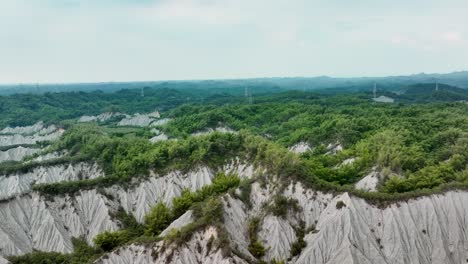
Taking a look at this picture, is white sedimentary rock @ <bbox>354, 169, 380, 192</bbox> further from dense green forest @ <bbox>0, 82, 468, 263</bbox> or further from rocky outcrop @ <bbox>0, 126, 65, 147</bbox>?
A: rocky outcrop @ <bbox>0, 126, 65, 147</bbox>

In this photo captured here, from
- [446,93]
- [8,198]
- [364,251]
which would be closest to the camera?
[364,251]

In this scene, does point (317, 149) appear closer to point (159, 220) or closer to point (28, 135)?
point (159, 220)

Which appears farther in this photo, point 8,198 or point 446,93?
point 446,93

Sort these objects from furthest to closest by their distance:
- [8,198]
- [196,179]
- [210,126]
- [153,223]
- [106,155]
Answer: [210,126]
[106,155]
[196,179]
[8,198]
[153,223]

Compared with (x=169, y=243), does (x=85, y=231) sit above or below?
below

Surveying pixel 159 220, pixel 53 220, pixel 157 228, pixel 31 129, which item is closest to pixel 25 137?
pixel 31 129

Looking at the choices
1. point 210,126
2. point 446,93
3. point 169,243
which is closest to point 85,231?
point 169,243

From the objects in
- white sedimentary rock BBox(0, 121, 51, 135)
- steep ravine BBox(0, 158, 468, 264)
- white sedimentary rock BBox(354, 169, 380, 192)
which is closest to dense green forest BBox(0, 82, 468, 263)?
white sedimentary rock BBox(354, 169, 380, 192)

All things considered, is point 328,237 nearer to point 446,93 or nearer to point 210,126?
point 210,126
